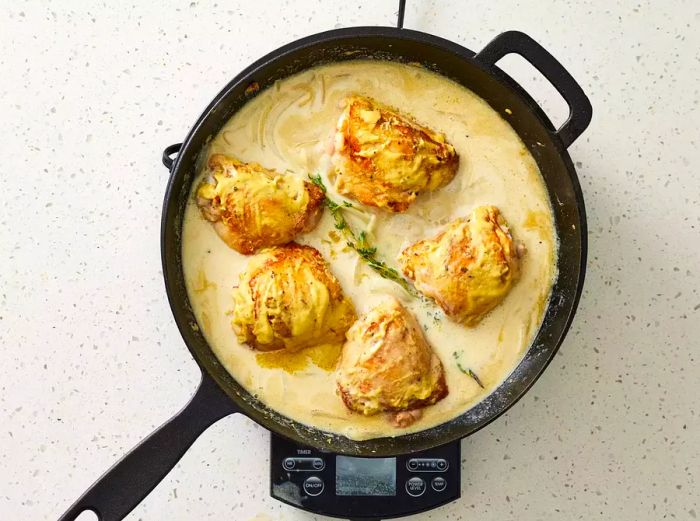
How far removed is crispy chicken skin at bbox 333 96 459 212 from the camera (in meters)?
1.50

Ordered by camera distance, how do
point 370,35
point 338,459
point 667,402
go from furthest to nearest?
point 667,402 → point 338,459 → point 370,35

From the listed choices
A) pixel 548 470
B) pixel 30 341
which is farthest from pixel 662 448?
pixel 30 341

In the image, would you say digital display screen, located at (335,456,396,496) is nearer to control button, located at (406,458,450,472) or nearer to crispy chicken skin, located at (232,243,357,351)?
control button, located at (406,458,450,472)

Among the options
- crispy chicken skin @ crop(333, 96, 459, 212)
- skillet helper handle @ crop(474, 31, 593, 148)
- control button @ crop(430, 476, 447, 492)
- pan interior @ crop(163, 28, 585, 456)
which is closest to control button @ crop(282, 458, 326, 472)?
pan interior @ crop(163, 28, 585, 456)

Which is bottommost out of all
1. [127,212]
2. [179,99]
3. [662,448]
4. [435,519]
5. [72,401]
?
[435,519]

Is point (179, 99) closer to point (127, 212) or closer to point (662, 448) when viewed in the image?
point (127, 212)

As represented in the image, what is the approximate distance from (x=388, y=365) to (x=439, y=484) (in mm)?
327

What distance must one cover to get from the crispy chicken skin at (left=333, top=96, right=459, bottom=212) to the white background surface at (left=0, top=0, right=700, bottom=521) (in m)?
0.31

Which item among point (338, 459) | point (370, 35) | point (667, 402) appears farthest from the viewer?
point (667, 402)

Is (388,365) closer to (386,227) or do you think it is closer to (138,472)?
(386,227)

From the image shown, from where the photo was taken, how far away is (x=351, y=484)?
166 centimetres

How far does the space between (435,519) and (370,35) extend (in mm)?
1022

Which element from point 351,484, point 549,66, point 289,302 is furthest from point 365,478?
point 549,66

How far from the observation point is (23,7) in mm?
1733
